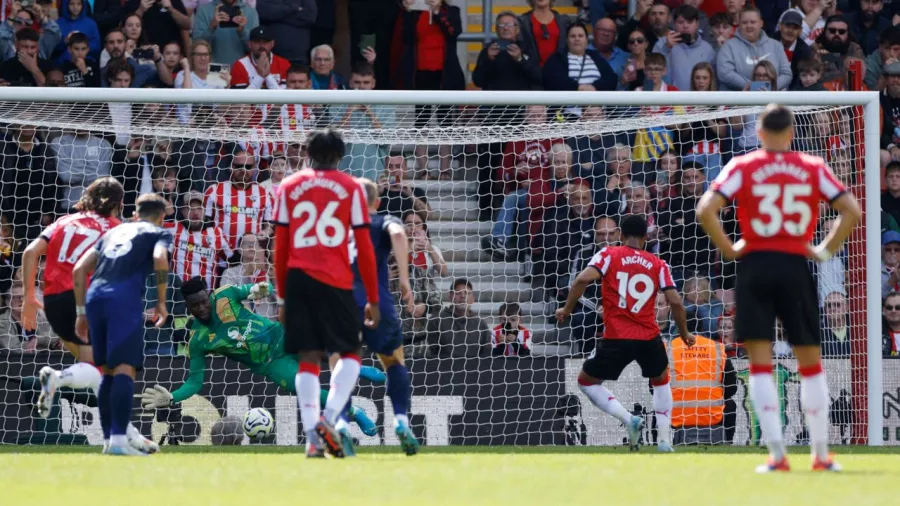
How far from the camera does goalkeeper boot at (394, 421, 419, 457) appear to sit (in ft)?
28.3

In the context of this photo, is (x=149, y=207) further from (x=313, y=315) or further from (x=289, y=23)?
(x=289, y=23)

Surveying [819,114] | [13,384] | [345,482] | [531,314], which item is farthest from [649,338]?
[13,384]

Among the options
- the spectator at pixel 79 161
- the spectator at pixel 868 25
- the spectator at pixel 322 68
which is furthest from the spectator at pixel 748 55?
the spectator at pixel 79 161

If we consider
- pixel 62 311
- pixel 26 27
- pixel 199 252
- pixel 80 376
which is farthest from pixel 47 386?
pixel 26 27

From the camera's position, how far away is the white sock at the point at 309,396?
7.90 m

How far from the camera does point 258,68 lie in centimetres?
1419

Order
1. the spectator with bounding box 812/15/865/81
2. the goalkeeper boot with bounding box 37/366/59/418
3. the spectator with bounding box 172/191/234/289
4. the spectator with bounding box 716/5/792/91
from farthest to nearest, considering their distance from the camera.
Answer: the spectator with bounding box 812/15/865/81
the spectator with bounding box 716/5/792/91
the spectator with bounding box 172/191/234/289
the goalkeeper boot with bounding box 37/366/59/418

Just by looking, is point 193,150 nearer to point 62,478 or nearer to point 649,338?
point 649,338

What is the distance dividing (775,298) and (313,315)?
2.61 metres

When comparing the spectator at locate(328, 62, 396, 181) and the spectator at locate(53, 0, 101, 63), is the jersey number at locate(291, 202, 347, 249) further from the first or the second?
the spectator at locate(53, 0, 101, 63)

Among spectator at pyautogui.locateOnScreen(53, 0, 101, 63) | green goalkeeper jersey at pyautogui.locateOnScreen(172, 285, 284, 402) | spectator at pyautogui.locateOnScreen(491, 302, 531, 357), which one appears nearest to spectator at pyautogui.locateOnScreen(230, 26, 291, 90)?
spectator at pyautogui.locateOnScreen(53, 0, 101, 63)

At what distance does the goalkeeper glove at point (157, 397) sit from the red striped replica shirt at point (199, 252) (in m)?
1.47

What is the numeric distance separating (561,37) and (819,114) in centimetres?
350

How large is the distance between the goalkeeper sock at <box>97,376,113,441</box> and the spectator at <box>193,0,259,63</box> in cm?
666
